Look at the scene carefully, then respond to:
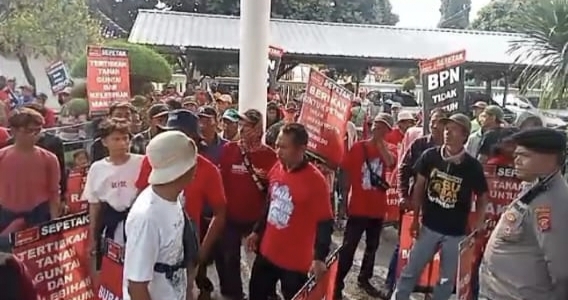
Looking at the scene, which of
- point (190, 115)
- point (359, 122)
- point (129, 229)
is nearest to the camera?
point (129, 229)

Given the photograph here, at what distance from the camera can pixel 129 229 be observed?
3562 millimetres

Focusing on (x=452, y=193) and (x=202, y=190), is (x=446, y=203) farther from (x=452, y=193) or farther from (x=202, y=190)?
(x=202, y=190)

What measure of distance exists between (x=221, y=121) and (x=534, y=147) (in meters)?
4.73

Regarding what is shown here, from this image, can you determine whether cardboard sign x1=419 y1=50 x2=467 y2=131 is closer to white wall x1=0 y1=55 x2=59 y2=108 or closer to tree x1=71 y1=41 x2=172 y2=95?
tree x1=71 y1=41 x2=172 y2=95

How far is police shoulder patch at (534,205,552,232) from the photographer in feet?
12.1

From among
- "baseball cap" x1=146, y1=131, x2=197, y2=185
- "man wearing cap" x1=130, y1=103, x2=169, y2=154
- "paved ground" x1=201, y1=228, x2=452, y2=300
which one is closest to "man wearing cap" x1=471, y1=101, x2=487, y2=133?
"paved ground" x1=201, y1=228, x2=452, y2=300

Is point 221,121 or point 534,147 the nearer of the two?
point 534,147

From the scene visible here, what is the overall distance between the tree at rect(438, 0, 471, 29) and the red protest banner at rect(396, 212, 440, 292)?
6327 cm

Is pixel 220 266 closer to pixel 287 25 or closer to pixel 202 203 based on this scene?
pixel 202 203

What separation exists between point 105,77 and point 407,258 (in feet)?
16.5

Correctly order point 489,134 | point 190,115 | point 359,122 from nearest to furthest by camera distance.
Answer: point 190,115 → point 489,134 → point 359,122

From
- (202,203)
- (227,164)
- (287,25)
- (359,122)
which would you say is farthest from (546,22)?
(287,25)

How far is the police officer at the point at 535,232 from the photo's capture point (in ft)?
12.1

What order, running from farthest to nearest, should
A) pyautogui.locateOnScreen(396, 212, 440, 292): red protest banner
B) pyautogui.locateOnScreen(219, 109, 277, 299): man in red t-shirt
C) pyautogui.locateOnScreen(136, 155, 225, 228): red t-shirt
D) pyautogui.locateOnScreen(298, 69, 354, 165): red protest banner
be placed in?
pyautogui.locateOnScreen(298, 69, 354, 165): red protest banner → pyautogui.locateOnScreen(396, 212, 440, 292): red protest banner → pyautogui.locateOnScreen(219, 109, 277, 299): man in red t-shirt → pyautogui.locateOnScreen(136, 155, 225, 228): red t-shirt
